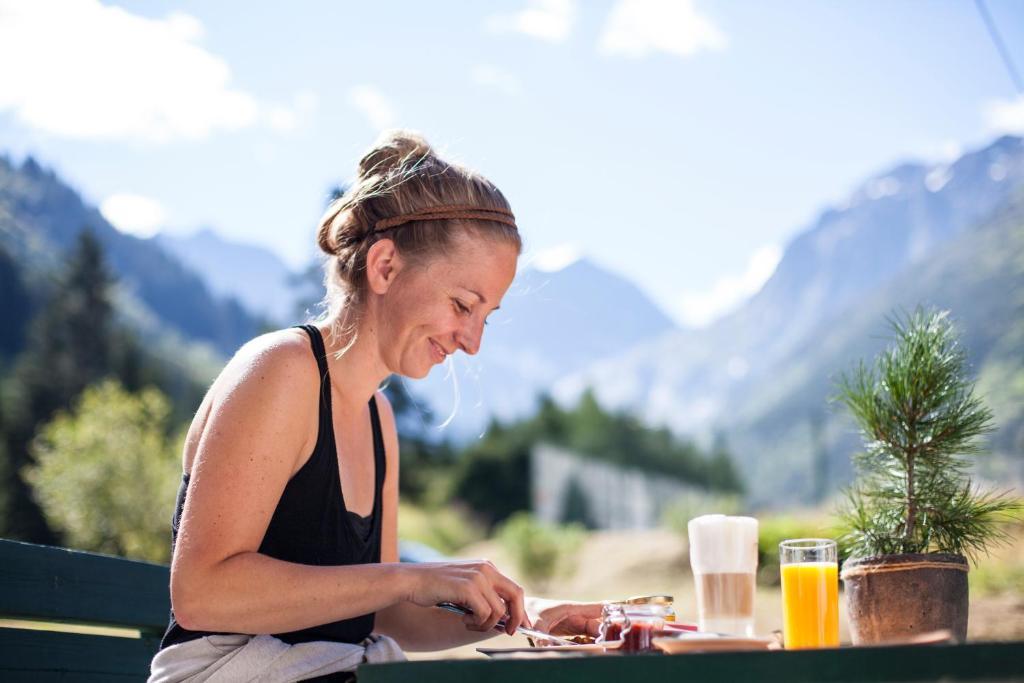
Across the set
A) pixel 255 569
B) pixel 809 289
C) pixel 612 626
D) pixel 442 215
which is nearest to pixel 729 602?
pixel 612 626

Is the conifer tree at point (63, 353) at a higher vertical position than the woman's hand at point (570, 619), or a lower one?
higher

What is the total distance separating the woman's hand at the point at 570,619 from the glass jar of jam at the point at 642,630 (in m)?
0.51

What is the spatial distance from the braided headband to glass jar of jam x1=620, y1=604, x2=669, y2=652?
0.91 m

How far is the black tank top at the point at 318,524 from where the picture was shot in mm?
1831

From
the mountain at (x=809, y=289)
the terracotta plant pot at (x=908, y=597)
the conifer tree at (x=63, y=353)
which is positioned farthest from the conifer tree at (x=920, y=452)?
the mountain at (x=809, y=289)

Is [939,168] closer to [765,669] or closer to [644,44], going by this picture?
[644,44]

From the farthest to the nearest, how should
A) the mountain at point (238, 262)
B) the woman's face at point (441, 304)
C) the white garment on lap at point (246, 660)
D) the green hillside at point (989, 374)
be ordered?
the mountain at point (238, 262) < the green hillside at point (989, 374) < the woman's face at point (441, 304) < the white garment on lap at point (246, 660)

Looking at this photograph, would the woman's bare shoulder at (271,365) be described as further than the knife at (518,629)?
Yes

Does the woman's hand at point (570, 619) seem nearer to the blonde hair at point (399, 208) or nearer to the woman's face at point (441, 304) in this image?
the woman's face at point (441, 304)

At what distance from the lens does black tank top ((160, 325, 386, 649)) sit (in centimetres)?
183

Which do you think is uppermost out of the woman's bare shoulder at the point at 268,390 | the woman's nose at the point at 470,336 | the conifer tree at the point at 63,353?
the conifer tree at the point at 63,353

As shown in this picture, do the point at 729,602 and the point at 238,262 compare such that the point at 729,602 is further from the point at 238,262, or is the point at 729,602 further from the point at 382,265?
the point at 238,262

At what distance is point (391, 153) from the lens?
2.10 metres

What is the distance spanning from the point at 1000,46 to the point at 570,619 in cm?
845
